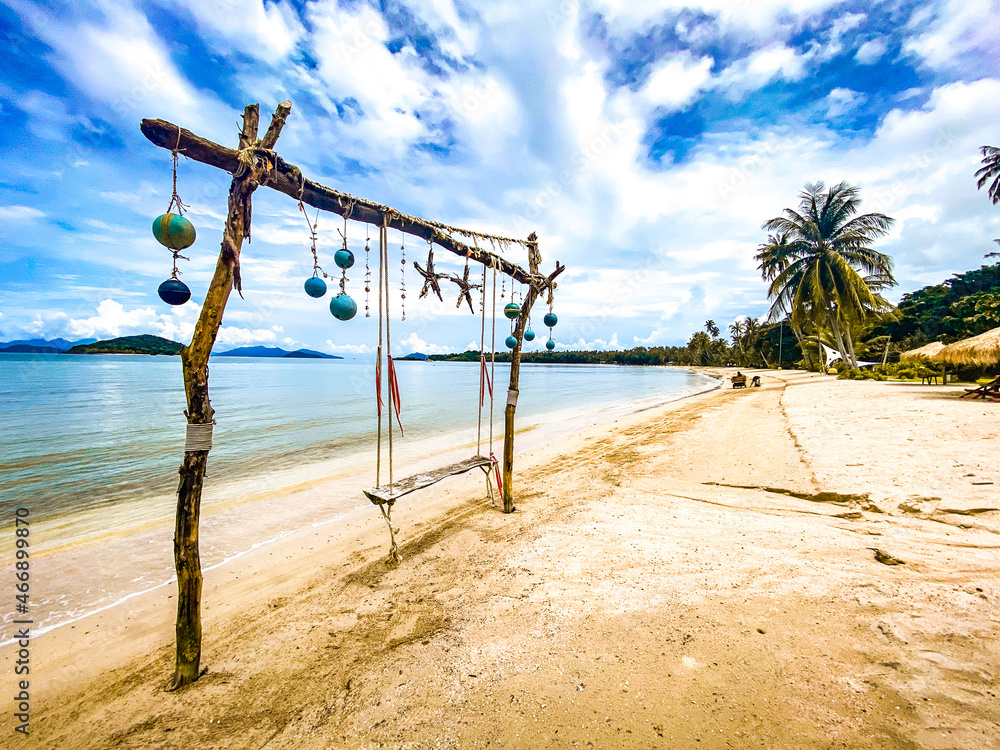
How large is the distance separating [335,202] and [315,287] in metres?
0.81

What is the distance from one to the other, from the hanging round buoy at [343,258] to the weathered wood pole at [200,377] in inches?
29.4

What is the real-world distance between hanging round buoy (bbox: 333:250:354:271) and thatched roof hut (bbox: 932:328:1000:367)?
18734 mm

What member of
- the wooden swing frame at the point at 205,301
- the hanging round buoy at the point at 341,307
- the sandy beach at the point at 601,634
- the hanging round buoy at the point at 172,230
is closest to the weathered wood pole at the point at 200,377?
the wooden swing frame at the point at 205,301

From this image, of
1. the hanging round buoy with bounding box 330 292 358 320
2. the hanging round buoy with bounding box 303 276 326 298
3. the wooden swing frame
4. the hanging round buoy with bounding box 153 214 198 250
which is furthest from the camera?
the hanging round buoy with bounding box 330 292 358 320

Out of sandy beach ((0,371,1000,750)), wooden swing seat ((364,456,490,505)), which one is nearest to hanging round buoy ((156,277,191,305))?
wooden swing seat ((364,456,490,505))

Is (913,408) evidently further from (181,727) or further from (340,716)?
(181,727)

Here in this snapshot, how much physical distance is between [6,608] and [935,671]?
8.02 meters

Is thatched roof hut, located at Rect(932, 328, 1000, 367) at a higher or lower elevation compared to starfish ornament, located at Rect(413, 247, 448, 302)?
lower

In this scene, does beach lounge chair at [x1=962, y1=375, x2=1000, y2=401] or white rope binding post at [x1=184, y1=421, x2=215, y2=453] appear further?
beach lounge chair at [x1=962, y1=375, x2=1000, y2=401]

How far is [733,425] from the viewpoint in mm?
11195

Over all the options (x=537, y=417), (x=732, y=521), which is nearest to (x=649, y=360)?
(x=537, y=417)

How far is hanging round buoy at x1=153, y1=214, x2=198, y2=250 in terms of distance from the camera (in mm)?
2357

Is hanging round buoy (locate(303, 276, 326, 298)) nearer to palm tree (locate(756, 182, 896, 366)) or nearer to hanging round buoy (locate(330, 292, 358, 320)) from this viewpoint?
hanging round buoy (locate(330, 292, 358, 320))

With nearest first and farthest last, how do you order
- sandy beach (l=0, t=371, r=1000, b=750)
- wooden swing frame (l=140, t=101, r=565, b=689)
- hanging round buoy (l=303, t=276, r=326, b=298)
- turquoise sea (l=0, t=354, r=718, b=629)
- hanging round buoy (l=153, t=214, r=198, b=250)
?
sandy beach (l=0, t=371, r=1000, b=750) → hanging round buoy (l=153, t=214, r=198, b=250) → wooden swing frame (l=140, t=101, r=565, b=689) → hanging round buoy (l=303, t=276, r=326, b=298) → turquoise sea (l=0, t=354, r=718, b=629)
